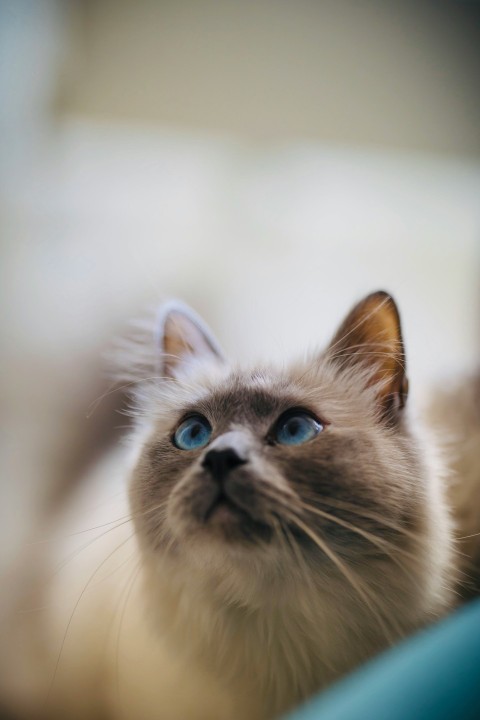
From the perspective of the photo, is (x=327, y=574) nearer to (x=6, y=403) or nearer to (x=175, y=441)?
(x=175, y=441)

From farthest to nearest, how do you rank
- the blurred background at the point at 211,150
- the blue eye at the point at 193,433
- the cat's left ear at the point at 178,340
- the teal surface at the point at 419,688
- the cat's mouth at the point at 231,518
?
the blurred background at the point at 211,150 → the cat's left ear at the point at 178,340 → the blue eye at the point at 193,433 → the cat's mouth at the point at 231,518 → the teal surface at the point at 419,688

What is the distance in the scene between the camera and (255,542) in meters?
0.62

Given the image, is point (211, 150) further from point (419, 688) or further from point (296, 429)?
point (419, 688)

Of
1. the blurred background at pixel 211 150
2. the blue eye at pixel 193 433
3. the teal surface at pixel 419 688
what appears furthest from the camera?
the blurred background at pixel 211 150

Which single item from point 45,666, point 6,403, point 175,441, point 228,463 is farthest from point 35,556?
point 228,463

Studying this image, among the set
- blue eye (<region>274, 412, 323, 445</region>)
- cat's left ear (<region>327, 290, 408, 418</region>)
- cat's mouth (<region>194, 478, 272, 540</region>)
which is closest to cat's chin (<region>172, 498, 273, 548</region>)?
cat's mouth (<region>194, 478, 272, 540</region>)

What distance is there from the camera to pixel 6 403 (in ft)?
3.74

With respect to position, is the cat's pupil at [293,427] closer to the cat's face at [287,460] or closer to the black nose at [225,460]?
the cat's face at [287,460]

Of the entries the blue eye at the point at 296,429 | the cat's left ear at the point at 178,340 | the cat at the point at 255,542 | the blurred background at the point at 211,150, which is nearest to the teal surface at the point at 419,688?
the cat at the point at 255,542

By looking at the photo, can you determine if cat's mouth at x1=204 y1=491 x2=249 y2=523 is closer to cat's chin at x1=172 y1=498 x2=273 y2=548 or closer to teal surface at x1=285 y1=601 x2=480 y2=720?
cat's chin at x1=172 y1=498 x2=273 y2=548

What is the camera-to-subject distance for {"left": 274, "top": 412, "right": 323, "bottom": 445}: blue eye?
0.70 m

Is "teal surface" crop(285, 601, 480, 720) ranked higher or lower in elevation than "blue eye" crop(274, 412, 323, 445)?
lower

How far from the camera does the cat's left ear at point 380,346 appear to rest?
0.76m

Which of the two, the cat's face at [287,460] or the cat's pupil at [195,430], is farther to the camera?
the cat's pupil at [195,430]
